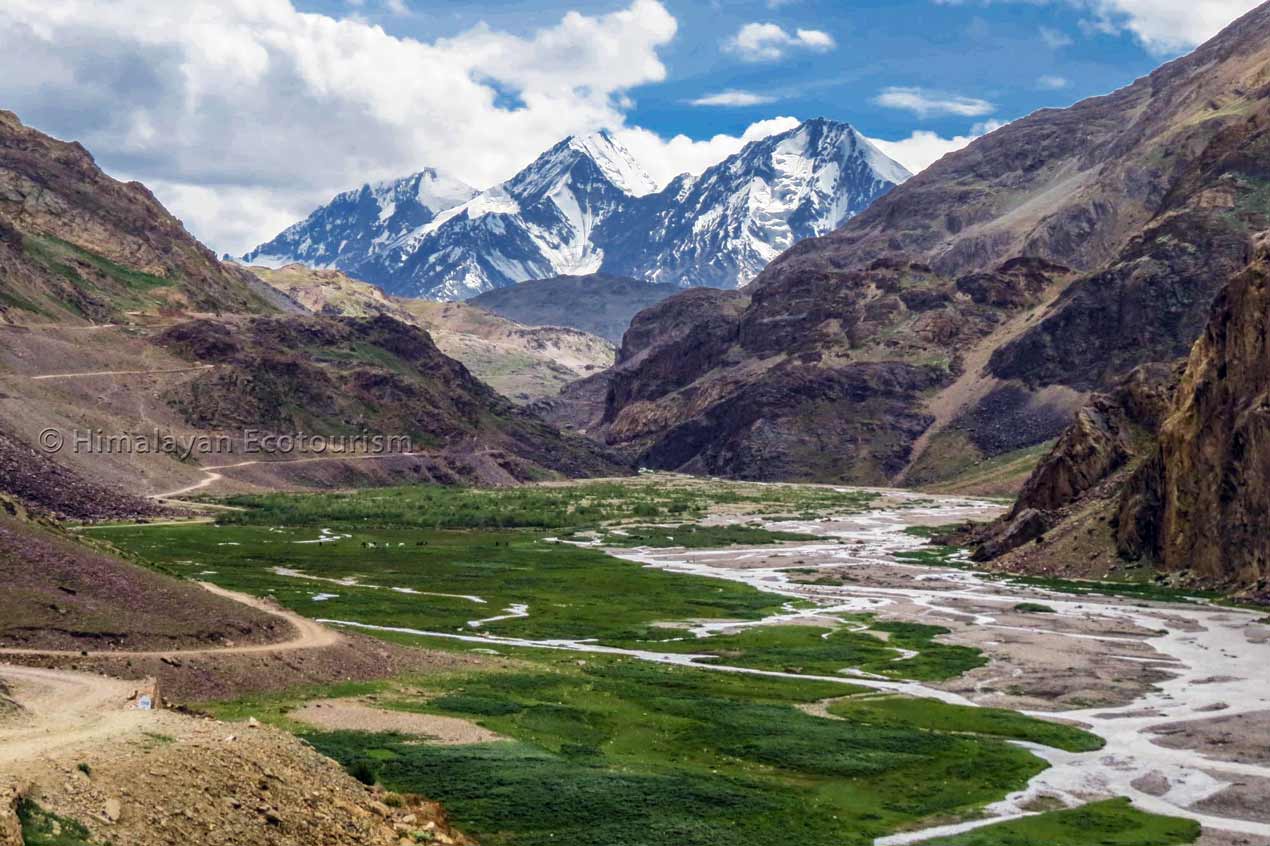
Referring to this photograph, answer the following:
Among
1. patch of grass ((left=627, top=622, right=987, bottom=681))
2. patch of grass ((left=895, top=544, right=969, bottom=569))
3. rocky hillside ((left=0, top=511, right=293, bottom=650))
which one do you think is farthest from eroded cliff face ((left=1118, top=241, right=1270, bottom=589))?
rocky hillside ((left=0, top=511, right=293, bottom=650))

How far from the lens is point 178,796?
1287 inches

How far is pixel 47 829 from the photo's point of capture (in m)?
28.3

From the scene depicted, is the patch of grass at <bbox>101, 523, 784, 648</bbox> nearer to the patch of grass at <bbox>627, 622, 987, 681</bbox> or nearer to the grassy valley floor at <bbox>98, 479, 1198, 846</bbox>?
the grassy valley floor at <bbox>98, 479, 1198, 846</bbox>

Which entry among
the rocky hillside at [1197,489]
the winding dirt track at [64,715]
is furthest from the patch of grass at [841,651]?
the winding dirt track at [64,715]

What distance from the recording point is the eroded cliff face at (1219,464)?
113 m

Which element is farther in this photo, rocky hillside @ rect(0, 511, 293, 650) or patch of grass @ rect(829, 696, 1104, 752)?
patch of grass @ rect(829, 696, 1104, 752)

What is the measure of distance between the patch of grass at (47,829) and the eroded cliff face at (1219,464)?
101468 millimetres

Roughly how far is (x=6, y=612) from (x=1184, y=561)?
102 metres

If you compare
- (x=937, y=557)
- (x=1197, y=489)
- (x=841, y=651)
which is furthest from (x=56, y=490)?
(x=1197, y=489)

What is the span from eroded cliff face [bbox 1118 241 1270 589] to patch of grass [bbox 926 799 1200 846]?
2683 inches

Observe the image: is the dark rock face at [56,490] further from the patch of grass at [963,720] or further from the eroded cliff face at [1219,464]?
the eroded cliff face at [1219,464]

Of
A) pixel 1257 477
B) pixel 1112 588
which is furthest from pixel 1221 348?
pixel 1112 588

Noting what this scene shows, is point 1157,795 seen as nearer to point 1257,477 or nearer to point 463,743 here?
point 463,743

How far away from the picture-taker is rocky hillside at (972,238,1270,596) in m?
114
